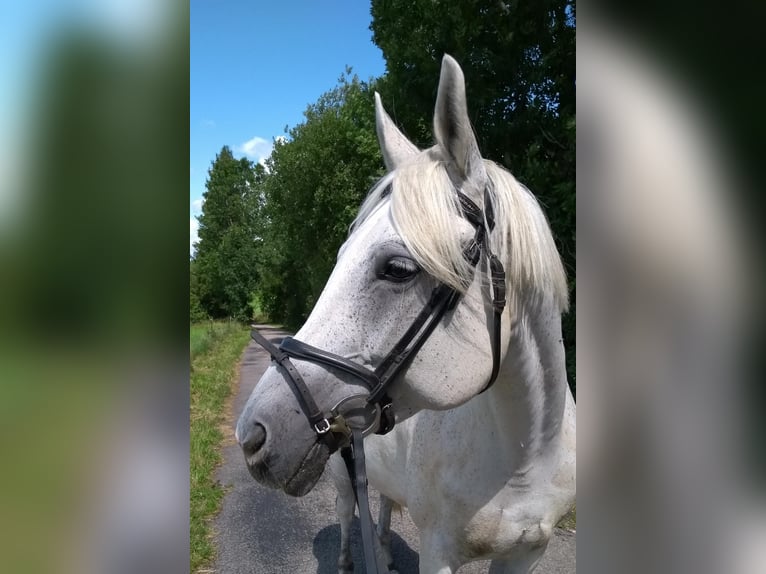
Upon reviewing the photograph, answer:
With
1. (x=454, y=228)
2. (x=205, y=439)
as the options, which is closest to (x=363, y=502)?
(x=454, y=228)

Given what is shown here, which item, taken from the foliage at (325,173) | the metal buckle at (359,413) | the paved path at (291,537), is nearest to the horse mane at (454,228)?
the metal buckle at (359,413)

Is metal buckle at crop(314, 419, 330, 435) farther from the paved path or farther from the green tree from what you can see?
the green tree

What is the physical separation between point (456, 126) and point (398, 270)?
45 cm

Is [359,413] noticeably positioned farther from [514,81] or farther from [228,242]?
[228,242]

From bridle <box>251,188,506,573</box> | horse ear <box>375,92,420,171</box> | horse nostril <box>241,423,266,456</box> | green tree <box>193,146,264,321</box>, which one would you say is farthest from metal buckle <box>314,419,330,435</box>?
green tree <box>193,146,264,321</box>

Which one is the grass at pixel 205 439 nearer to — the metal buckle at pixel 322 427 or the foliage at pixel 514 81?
the metal buckle at pixel 322 427

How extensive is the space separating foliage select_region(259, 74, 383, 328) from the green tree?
10.9 metres

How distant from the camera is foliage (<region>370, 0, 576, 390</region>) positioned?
4.82 meters

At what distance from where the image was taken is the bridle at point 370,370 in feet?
3.98

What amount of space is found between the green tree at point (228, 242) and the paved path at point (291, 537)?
966 inches

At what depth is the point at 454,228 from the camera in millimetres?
1302
